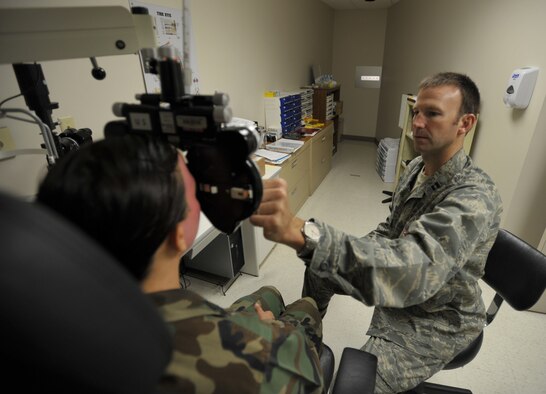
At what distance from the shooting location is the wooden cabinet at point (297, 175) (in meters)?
2.65

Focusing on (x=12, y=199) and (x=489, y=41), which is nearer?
(x=12, y=199)

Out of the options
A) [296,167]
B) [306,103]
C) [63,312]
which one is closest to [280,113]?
[296,167]

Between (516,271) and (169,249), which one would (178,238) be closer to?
(169,249)

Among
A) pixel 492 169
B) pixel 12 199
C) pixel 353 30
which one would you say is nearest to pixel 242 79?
pixel 492 169

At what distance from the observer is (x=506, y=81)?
76.0 inches

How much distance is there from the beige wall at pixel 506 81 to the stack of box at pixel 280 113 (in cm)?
153

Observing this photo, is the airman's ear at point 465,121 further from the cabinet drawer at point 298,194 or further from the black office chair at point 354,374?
the cabinet drawer at point 298,194

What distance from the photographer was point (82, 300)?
24 cm

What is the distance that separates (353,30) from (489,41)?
12.4 ft

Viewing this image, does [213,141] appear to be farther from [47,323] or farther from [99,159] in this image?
[47,323]

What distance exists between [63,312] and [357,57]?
20.1ft

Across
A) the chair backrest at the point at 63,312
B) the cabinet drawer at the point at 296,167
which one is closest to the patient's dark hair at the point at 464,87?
the chair backrest at the point at 63,312

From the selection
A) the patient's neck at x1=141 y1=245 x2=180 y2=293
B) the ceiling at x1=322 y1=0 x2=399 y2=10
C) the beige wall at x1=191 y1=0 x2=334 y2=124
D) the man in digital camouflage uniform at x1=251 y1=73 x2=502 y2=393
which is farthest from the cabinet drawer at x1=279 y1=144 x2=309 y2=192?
the ceiling at x1=322 y1=0 x2=399 y2=10

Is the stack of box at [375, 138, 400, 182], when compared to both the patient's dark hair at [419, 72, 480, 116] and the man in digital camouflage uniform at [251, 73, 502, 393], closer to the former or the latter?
the man in digital camouflage uniform at [251, 73, 502, 393]
